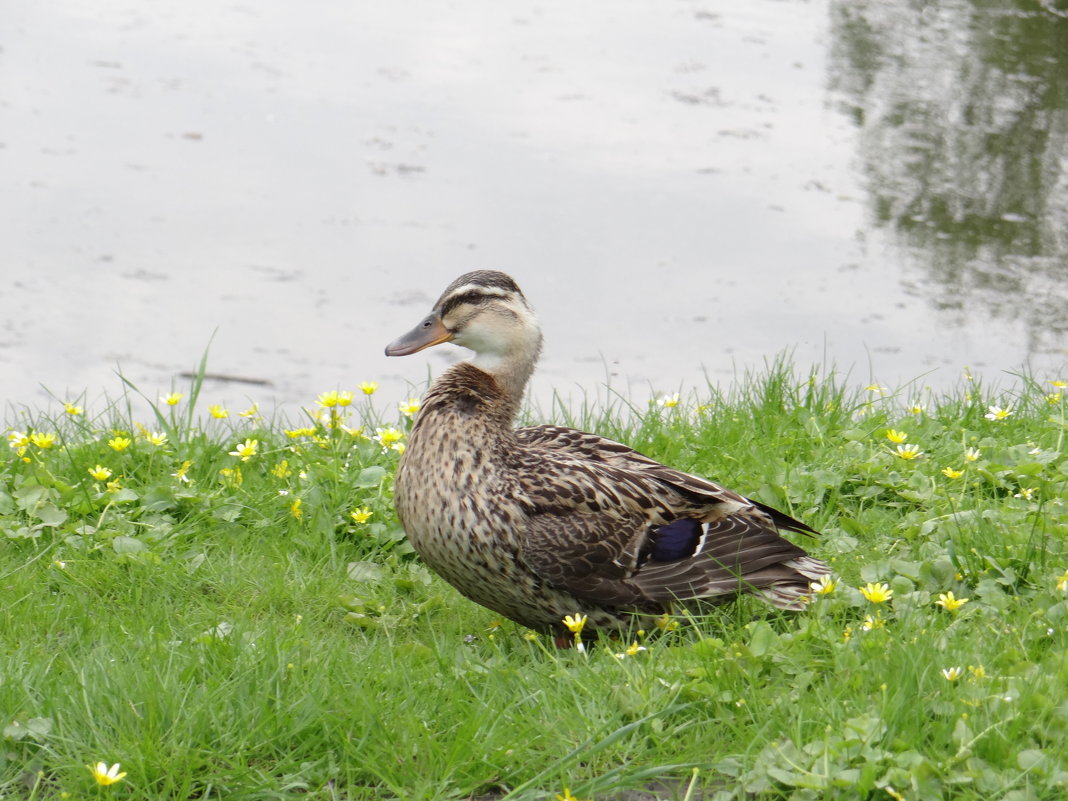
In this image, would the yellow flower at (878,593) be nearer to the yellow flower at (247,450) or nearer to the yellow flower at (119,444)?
the yellow flower at (247,450)

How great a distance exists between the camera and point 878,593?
12.1 feet

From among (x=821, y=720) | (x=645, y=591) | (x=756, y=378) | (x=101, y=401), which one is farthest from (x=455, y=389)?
(x=101, y=401)

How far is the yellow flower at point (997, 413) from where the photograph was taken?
534 centimetres

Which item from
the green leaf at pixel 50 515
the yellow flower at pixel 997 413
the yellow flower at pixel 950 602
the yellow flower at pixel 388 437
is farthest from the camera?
the yellow flower at pixel 997 413

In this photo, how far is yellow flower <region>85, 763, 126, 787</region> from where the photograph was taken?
9.71 feet

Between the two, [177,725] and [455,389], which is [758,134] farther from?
[177,725]

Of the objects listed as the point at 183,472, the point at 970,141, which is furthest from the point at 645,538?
the point at 970,141

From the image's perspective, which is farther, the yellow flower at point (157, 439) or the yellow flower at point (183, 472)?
the yellow flower at point (157, 439)

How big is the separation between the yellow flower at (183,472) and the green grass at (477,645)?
5 centimetres

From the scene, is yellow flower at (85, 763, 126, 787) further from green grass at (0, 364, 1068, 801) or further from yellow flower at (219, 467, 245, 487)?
yellow flower at (219, 467, 245, 487)

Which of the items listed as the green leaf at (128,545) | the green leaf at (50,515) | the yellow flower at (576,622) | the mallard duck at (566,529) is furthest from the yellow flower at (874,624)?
the green leaf at (50,515)

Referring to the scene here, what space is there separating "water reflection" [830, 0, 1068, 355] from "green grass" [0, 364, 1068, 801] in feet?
11.9

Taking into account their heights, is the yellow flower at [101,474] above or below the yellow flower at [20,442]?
below

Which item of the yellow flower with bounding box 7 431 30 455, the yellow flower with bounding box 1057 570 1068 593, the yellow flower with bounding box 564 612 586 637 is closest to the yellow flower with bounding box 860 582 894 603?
the yellow flower with bounding box 1057 570 1068 593
